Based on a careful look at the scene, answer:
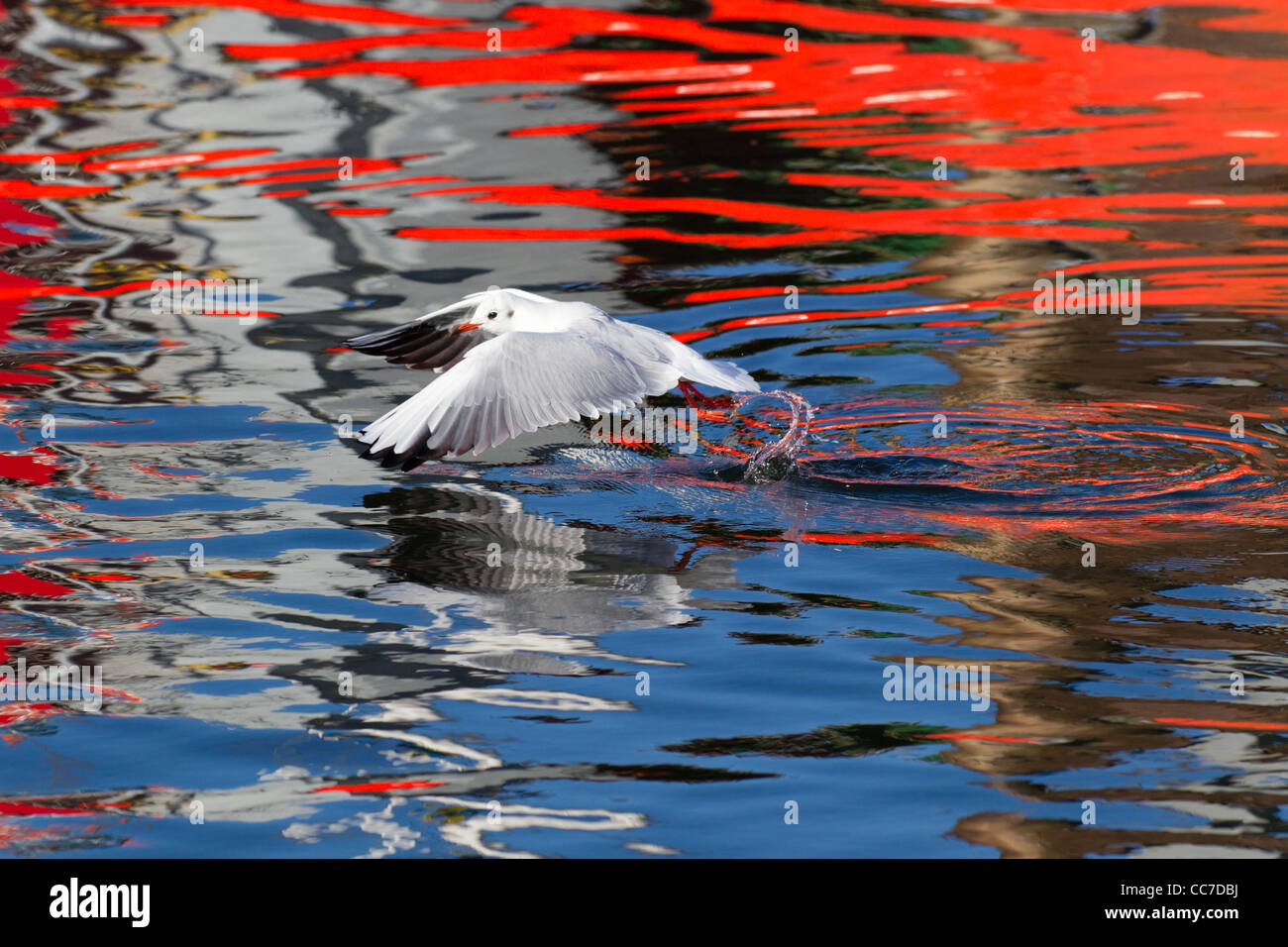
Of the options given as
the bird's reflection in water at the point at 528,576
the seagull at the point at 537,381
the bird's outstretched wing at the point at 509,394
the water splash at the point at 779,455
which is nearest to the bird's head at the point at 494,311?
the seagull at the point at 537,381

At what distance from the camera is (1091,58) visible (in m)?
15.2

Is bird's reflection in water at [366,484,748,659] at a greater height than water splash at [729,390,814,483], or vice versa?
water splash at [729,390,814,483]

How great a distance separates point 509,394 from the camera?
6.35 m

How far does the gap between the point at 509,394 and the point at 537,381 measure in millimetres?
137

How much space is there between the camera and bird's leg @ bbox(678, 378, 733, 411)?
24.4 ft

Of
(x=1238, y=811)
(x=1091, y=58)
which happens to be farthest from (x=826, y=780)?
(x=1091, y=58)

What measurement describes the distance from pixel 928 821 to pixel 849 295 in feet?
19.0

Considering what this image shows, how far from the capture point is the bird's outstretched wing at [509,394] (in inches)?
245

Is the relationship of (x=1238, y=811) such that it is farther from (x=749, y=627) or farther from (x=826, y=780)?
(x=749, y=627)

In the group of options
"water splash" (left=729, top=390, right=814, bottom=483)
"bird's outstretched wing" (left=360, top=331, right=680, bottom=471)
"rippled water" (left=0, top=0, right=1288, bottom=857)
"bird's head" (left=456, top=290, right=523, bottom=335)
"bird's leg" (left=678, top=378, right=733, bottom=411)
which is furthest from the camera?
"bird's leg" (left=678, top=378, right=733, bottom=411)

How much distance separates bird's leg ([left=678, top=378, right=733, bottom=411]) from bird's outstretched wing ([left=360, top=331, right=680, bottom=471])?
0.80 metres

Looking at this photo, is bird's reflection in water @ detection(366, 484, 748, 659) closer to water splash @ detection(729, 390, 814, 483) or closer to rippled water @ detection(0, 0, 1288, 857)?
rippled water @ detection(0, 0, 1288, 857)

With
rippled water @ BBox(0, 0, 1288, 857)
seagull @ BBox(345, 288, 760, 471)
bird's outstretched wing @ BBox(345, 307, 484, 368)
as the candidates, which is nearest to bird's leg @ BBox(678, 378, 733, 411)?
rippled water @ BBox(0, 0, 1288, 857)

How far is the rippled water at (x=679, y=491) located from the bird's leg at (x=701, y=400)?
0.15m
